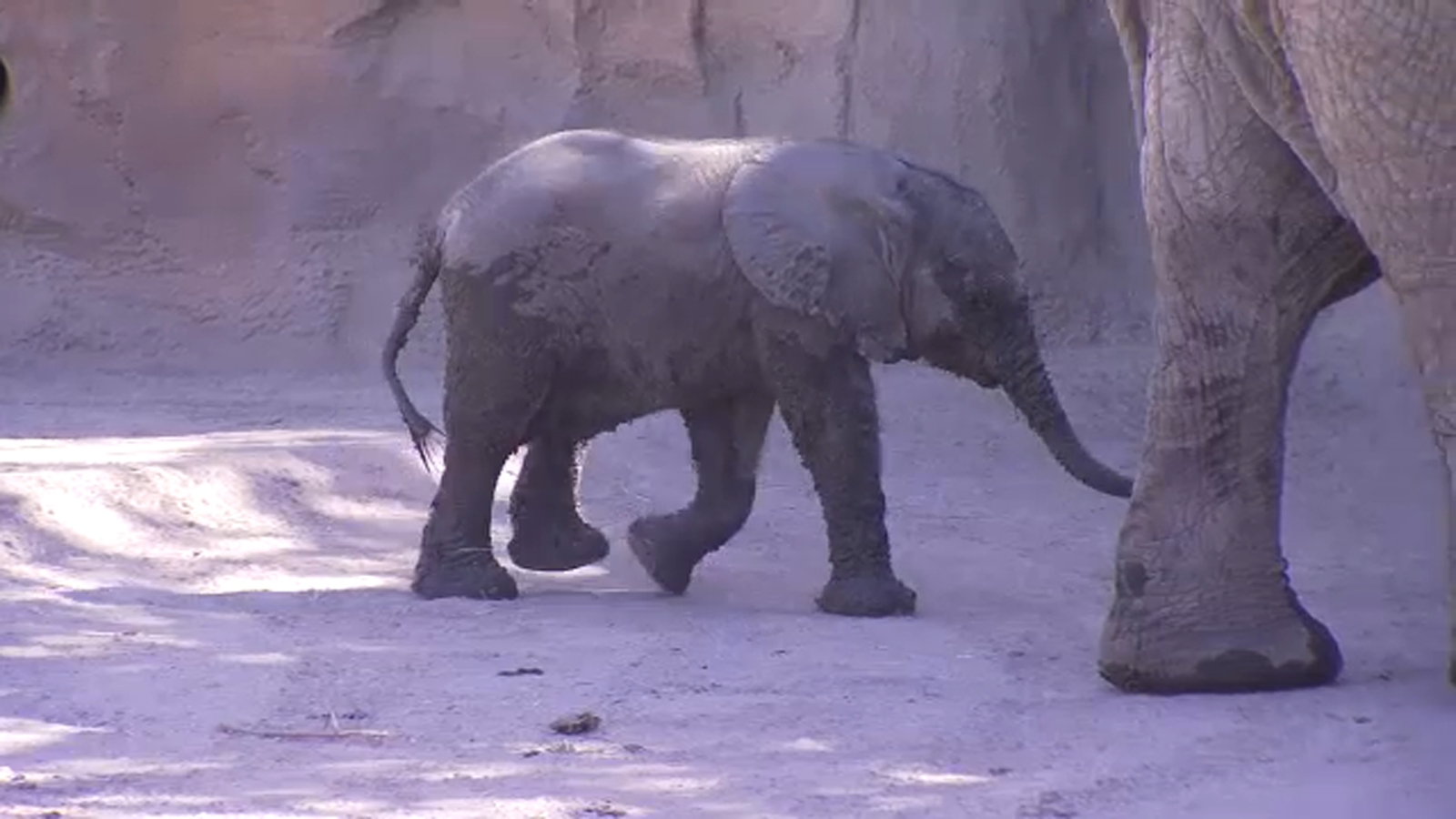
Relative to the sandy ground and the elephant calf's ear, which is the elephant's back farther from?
the sandy ground

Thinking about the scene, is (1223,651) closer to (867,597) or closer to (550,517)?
(867,597)

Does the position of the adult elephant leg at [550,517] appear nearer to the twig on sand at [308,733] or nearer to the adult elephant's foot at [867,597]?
the adult elephant's foot at [867,597]

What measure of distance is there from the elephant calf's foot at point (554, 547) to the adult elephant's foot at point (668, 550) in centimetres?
33

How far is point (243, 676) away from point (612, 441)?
4.36 meters

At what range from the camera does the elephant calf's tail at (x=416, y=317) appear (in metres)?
7.50

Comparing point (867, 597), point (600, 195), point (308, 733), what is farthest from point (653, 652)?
point (600, 195)

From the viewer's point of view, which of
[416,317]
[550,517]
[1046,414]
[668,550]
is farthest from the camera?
[550,517]

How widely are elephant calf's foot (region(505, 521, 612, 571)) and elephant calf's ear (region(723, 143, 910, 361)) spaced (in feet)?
3.78

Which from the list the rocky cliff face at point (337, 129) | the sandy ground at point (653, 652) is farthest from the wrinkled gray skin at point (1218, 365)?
the rocky cliff face at point (337, 129)

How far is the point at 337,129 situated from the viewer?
42.5 ft

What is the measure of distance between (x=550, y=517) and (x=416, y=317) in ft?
2.23

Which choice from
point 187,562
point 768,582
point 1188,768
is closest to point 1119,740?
point 1188,768

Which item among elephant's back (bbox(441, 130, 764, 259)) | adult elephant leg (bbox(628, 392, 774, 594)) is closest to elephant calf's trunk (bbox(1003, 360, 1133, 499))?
adult elephant leg (bbox(628, 392, 774, 594))

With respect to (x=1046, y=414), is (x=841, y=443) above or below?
below
